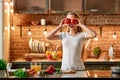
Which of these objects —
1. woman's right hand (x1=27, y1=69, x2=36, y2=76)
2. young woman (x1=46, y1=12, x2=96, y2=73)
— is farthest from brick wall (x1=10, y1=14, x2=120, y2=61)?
woman's right hand (x1=27, y1=69, x2=36, y2=76)

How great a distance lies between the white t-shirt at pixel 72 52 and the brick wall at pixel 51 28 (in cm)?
212

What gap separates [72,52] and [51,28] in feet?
7.33

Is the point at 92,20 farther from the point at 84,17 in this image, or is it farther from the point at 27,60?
the point at 27,60

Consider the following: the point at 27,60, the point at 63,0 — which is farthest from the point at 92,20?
the point at 27,60

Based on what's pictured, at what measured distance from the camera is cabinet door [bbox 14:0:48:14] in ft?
20.6

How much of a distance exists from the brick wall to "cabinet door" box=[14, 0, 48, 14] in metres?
0.32

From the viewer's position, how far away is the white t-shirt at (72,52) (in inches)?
172

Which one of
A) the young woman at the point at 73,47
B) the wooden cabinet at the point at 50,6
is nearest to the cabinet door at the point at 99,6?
the wooden cabinet at the point at 50,6

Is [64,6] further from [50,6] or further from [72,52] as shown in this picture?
[72,52]

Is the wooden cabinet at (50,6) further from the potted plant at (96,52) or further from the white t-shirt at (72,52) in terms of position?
the white t-shirt at (72,52)

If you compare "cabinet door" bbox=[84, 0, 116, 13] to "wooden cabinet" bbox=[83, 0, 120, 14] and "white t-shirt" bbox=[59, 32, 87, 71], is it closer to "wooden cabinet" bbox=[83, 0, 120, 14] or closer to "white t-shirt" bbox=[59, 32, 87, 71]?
"wooden cabinet" bbox=[83, 0, 120, 14]

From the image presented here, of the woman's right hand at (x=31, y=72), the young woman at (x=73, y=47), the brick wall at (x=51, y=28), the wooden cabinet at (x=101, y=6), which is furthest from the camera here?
the brick wall at (x=51, y=28)

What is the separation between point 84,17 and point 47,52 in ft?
3.36

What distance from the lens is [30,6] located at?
6.31 m
